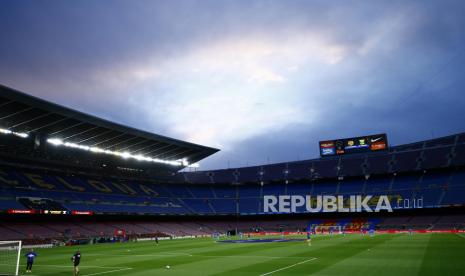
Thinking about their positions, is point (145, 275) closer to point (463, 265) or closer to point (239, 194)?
point (463, 265)

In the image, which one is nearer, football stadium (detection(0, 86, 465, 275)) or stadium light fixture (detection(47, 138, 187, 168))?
football stadium (detection(0, 86, 465, 275))

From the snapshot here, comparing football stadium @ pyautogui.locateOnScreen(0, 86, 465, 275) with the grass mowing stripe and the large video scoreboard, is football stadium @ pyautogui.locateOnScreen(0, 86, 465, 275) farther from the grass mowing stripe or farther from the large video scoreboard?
the grass mowing stripe

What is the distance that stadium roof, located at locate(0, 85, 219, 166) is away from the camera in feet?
167

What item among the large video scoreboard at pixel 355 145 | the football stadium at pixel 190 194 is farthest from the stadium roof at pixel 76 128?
the large video scoreboard at pixel 355 145

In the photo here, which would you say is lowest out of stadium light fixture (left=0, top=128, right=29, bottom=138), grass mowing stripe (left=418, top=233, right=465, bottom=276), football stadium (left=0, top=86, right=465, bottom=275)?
grass mowing stripe (left=418, top=233, right=465, bottom=276)

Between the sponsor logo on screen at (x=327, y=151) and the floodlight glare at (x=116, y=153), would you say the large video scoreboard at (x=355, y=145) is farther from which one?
the floodlight glare at (x=116, y=153)

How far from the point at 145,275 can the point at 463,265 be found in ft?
64.6

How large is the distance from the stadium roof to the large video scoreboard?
3168cm

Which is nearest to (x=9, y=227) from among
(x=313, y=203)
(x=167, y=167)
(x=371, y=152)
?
(x=167, y=167)

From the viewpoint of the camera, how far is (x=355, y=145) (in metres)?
91.6

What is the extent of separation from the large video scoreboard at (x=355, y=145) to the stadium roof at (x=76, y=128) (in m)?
31.7

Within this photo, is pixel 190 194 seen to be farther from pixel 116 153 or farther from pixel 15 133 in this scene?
pixel 15 133

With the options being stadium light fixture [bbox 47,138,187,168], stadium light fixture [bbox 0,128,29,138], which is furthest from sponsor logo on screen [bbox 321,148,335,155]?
stadium light fixture [bbox 0,128,29,138]

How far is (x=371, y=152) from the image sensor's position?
3622 inches
